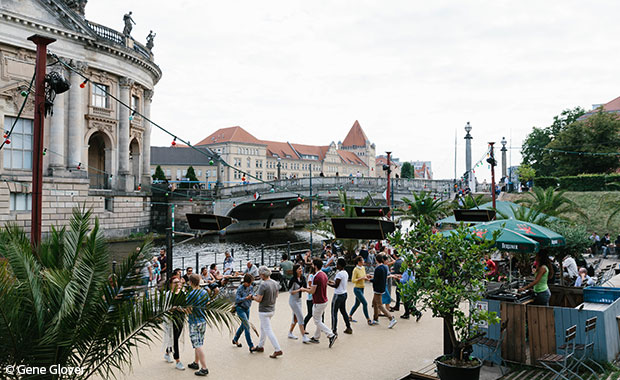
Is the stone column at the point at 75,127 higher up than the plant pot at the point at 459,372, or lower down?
higher up

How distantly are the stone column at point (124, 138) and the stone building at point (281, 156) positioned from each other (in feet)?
177

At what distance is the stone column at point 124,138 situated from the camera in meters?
41.3

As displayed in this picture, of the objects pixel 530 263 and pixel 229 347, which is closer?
pixel 229 347

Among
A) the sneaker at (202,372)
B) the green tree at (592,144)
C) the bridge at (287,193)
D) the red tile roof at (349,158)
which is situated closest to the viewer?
the sneaker at (202,372)

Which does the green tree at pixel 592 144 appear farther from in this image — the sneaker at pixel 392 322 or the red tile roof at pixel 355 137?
the red tile roof at pixel 355 137

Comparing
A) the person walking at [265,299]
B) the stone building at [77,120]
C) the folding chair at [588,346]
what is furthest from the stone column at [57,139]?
the folding chair at [588,346]

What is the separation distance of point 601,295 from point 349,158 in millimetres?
152370

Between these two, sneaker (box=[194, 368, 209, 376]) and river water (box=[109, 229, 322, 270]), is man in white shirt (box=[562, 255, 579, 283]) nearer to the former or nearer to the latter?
sneaker (box=[194, 368, 209, 376])

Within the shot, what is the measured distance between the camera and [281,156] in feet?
445

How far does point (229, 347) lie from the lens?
9.95 meters

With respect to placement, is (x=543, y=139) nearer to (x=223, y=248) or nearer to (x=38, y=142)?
(x=223, y=248)

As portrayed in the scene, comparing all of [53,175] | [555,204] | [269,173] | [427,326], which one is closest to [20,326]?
[427,326]

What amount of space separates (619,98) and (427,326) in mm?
80969

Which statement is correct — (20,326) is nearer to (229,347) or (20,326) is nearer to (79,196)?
(229,347)
